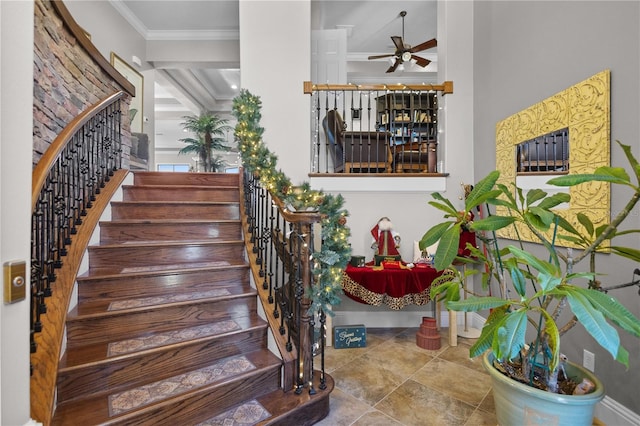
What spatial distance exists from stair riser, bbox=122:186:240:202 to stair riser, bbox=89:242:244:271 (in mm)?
863

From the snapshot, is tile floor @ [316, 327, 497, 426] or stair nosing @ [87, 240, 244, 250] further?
stair nosing @ [87, 240, 244, 250]

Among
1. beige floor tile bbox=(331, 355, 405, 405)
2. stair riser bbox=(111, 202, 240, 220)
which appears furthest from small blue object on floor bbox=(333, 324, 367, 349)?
stair riser bbox=(111, 202, 240, 220)

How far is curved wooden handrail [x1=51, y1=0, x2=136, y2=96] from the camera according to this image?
2.56 meters

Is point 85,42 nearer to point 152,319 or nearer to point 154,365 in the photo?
point 152,319

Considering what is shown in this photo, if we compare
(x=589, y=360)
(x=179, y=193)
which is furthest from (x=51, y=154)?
(x=589, y=360)

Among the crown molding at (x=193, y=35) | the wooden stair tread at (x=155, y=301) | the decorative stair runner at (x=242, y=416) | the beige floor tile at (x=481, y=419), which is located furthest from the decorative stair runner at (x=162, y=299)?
the crown molding at (x=193, y=35)

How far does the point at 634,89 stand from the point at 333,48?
3.69 metres

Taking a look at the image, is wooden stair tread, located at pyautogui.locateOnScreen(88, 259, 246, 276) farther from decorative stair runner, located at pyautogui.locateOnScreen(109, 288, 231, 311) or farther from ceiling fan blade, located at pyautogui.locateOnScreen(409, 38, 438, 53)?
ceiling fan blade, located at pyautogui.locateOnScreen(409, 38, 438, 53)

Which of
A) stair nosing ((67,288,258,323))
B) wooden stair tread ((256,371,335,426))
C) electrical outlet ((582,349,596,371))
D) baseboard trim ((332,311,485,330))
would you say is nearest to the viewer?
wooden stair tread ((256,371,335,426))

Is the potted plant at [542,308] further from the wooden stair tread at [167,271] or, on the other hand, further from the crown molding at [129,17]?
the crown molding at [129,17]

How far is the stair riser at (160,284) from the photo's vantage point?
218cm

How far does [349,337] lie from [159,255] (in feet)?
6.07

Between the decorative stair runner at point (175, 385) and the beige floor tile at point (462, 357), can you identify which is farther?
the beige floor tile at point (462, 357)

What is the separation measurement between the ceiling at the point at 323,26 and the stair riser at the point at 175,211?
3404 millimetres
